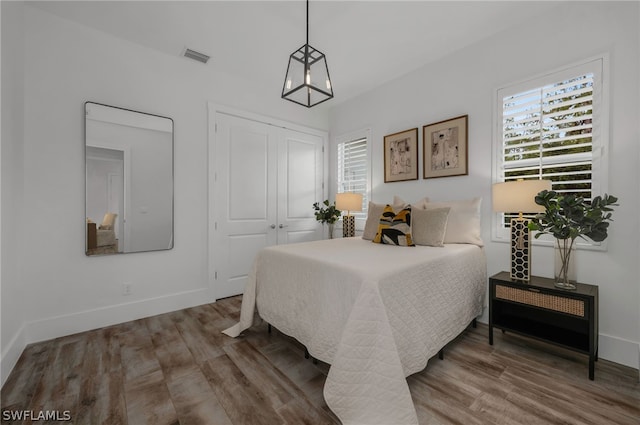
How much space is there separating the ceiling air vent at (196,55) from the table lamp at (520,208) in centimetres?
325

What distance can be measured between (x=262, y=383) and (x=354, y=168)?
310 cm

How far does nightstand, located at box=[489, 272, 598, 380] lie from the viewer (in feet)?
5.69

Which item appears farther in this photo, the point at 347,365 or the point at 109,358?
the point at 109,358

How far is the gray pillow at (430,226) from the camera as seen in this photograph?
2381mm

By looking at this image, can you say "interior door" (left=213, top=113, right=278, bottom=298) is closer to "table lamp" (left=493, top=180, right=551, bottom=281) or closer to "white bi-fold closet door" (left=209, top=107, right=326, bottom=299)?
"white bi-fold closet door" (left=209, top=107, right=326, bottom=299)

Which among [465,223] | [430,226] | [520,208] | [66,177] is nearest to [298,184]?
[430,226]

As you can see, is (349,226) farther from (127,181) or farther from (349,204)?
(127,181)

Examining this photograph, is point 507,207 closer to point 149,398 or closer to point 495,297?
point 495,297

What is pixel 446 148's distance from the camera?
2.93 m

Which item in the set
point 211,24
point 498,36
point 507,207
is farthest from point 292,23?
point 507,207

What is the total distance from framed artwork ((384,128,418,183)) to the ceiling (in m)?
0.83

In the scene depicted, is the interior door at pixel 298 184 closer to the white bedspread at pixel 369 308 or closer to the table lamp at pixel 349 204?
the table lamp at pixel 349 204

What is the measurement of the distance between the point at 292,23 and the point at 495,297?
9.72 ft

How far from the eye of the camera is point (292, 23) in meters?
2.46
